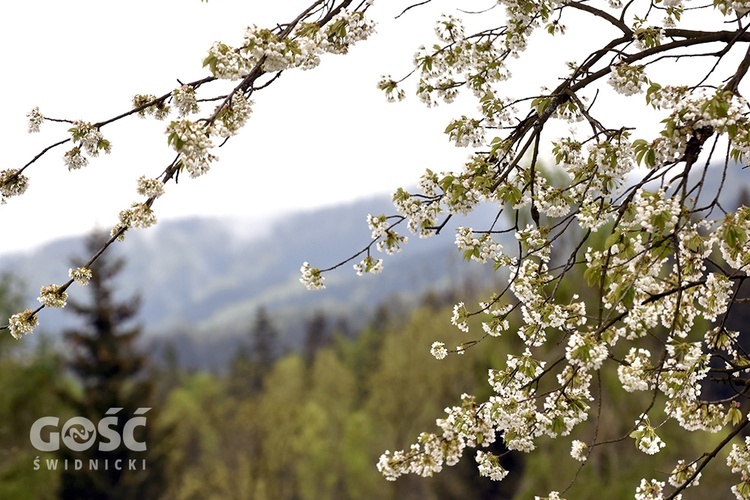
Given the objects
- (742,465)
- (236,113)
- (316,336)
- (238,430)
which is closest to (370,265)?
(236,113)

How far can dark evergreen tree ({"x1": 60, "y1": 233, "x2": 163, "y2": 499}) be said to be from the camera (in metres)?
21.8

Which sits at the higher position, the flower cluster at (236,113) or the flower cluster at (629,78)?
the flower cluster at (629,78)

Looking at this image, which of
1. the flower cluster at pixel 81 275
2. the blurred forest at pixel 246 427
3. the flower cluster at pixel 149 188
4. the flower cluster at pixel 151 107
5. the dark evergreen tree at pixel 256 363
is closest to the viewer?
the flower cluster at pixel 149 188

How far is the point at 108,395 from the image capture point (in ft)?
72.8

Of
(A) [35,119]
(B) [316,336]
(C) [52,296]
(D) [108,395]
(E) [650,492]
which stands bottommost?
(E) [650,492]

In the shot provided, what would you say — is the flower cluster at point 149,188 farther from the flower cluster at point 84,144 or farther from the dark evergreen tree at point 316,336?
the dark evergreen tree at point 316,336

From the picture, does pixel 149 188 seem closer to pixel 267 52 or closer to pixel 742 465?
pixel 267 52

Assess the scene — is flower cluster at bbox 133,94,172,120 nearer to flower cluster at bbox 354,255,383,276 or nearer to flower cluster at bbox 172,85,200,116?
flower cluster at bbox 172,85,200,116

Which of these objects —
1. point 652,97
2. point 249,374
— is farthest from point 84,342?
point 249,374

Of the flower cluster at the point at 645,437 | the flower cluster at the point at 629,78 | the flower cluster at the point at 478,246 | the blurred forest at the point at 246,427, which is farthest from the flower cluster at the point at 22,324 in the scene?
the blurred forest at the point at 246,427

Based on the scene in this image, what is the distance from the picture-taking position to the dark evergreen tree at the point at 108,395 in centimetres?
2177

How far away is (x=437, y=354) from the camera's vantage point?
419 centimetres

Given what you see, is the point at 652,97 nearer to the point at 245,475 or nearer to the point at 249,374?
the point at 245,475

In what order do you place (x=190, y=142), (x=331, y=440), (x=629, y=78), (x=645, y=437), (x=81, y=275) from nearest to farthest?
(x=190, y=142) < (x=81, y=275) < (x=645, y=437) < (x=629, y=78) < (x=331, y=440)
